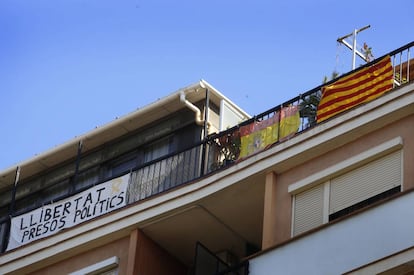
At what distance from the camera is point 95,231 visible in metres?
27.5

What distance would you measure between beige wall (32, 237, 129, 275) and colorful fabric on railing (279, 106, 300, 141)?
12.6ft

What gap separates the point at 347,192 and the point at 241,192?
2.48 metres

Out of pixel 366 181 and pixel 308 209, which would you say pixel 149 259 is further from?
pixel 366 181

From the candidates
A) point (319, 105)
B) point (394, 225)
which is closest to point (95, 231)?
point (319, 105)

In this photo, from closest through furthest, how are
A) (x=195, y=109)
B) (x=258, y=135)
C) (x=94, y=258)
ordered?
(x=258, y=135) → (x=94, y=258) → (x=195, y=109)

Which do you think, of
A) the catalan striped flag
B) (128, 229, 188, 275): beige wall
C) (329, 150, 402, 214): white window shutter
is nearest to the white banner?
(128, 229, 188, 275): beige wall

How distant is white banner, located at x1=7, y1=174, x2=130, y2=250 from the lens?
28.2m

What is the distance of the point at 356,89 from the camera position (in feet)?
82.5

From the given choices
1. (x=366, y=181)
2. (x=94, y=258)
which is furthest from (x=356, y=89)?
(x=94, y=258)

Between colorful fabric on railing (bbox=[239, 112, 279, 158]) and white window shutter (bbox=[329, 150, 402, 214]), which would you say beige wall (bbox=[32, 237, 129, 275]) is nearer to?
colorful fabric on railing (bbox=[239, 112, 279, 158])

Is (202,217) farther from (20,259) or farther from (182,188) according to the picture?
(20,259)

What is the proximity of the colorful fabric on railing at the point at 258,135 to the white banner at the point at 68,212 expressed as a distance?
2.91m

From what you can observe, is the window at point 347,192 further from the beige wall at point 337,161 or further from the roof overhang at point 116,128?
the roof overhang at point 116,128

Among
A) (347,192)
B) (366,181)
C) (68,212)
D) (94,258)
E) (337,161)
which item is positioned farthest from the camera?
(68,212)
